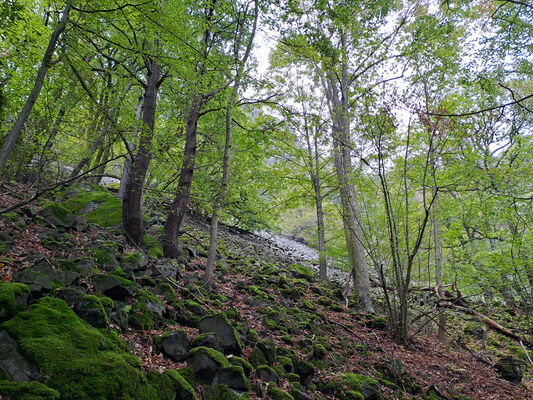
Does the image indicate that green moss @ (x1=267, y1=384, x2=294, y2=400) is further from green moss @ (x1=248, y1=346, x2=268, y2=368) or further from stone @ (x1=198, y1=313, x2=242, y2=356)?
stone @ (x1=198, y1=313, x2=242, y2=356)

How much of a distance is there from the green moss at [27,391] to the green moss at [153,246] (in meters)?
4.39

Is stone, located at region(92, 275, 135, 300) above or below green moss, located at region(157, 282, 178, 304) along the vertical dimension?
above

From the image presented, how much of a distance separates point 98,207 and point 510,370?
10.7m

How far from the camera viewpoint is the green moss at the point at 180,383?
246 cm

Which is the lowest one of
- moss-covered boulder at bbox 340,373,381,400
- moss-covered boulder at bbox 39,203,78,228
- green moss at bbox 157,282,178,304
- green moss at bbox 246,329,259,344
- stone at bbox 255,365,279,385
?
moss-covered boulder at bbox 340,373,381,400

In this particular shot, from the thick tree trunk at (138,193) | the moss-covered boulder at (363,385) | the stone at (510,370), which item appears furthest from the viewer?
the thick tree trunk at (138,193)

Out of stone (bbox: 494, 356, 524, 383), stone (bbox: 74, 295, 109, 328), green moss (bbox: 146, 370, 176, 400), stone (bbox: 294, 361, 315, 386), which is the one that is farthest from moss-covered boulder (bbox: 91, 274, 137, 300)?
stone (bbox: 494, 356, 524, 383)

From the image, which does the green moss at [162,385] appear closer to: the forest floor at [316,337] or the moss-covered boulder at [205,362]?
the forest floor at [316,337]

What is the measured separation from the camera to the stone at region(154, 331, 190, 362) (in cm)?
305

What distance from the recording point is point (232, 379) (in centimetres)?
292

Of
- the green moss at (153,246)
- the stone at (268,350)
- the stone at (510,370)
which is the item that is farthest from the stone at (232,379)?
the stone at (510,370)

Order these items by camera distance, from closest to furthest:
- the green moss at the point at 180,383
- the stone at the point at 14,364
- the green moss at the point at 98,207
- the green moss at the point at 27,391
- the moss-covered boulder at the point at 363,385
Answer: the green moss at the point at 27,391 → the stone at the point at 14,364 → the green moss at the point at 180,383 → the moss-covered boulder at the point at 363,385 → the green moss at the point at 98,207

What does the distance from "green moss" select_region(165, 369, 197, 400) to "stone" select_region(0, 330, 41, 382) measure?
1.03m

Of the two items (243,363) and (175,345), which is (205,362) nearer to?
(175,345)
